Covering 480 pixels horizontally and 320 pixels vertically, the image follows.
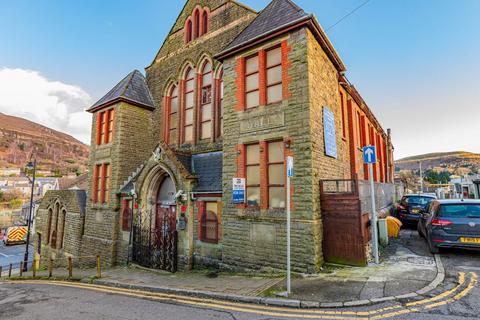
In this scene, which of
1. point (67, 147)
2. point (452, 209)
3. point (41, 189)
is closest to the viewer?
point (452, 209)

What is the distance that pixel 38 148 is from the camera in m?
157

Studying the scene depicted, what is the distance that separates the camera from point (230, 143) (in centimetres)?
978

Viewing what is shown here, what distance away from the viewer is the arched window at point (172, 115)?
1573 centimetres

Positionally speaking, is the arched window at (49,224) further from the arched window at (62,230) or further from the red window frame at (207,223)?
the red window frame at (207,223)

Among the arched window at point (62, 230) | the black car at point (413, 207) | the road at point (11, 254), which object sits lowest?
the road at point (11, 254)

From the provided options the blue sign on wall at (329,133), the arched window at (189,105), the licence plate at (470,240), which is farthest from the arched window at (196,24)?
the licence plate at (470,240)

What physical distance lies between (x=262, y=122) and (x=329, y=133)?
2.56 m

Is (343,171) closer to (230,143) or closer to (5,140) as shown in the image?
(230,143)

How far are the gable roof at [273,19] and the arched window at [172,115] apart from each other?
7.02 metres

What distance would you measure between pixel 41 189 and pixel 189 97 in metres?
79.5

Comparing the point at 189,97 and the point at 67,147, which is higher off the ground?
the point at 67,147

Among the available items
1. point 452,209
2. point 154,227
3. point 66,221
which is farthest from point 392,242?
point 66,221

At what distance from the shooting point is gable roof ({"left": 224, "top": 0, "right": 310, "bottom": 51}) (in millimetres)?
8719

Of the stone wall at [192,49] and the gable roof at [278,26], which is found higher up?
the stone wall at [192,49]
